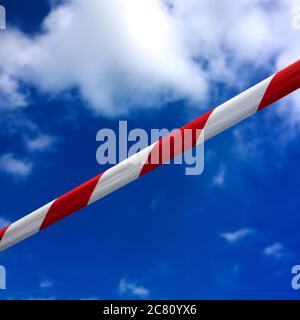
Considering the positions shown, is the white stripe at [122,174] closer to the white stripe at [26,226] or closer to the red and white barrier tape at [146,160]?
the red and white barrier tape at [146,160]

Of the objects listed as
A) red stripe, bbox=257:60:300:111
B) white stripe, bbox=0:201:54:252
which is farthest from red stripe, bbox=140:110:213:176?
white stripe, bbox=0:201:54:252

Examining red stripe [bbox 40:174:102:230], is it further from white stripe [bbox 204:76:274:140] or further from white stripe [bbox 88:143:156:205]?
white stripe [bbox 204:76:274:140]

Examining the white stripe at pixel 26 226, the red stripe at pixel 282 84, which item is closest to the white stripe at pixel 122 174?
the white stripe at pixel 26 226

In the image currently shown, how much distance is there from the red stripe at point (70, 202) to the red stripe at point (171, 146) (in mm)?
228

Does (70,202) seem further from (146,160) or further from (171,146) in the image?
(171,146)

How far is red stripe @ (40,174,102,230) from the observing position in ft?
6.70

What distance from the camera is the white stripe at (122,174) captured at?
6.48ft

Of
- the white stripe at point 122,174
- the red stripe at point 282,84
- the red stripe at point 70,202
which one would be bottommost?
the red stripe at point 70,202

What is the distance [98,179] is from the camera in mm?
2035

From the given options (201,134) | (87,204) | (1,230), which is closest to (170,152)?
(201,134)

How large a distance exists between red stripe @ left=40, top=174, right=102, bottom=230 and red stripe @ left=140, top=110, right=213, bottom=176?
228mm

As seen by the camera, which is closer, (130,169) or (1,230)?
(130,169)
